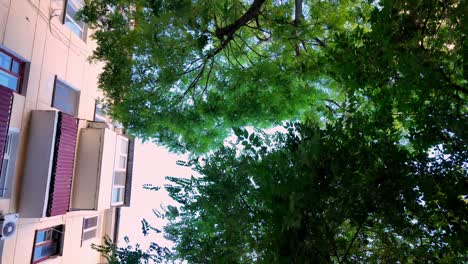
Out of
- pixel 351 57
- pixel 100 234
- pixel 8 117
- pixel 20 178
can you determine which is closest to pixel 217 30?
pixel 351 57

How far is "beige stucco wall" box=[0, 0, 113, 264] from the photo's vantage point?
26.1 ft

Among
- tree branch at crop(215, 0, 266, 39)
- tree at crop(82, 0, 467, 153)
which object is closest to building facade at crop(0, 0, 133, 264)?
tree at crop(82, 0, 467, 153)

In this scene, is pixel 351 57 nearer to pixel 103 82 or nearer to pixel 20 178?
pixel 103 82

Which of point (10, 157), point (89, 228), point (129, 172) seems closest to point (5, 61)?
point (10, 157)

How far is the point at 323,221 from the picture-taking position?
121 inches

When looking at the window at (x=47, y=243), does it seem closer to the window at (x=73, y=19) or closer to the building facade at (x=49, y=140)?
the building facade at (x=49, y=140)

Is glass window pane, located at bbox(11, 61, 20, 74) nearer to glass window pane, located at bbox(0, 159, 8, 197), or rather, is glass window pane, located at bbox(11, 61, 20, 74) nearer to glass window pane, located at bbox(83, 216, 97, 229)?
glass window pane, located at bbox(0, 159, 8, 197)

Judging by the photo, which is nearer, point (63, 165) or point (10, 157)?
point (10, 157)

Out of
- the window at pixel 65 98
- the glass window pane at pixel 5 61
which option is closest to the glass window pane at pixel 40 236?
the window at pixel 65 98

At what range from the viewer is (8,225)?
7.43 metres

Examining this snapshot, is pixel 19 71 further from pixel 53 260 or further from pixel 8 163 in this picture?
pixel 53 260

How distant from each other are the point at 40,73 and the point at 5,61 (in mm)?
1159

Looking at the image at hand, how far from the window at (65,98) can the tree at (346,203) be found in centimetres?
828

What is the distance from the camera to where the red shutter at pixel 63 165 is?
8703 millimetres
